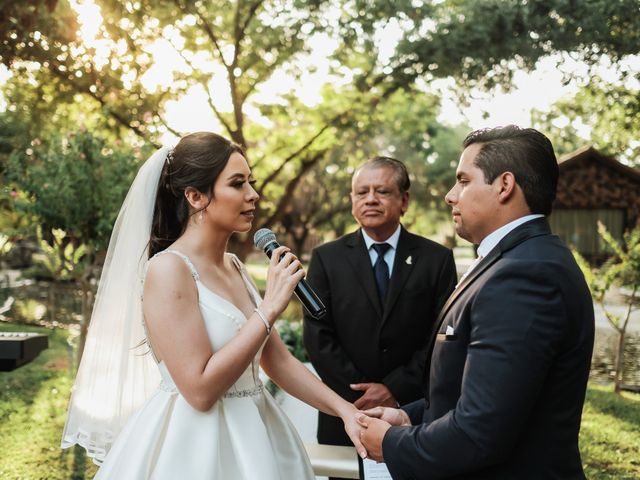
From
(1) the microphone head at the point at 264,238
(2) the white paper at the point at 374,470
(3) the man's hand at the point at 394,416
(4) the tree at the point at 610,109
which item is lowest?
(2) the white paper at the point at 374,470

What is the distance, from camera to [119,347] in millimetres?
3043

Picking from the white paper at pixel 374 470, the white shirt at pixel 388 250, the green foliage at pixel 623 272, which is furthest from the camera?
the green foliage at pixel 623 272

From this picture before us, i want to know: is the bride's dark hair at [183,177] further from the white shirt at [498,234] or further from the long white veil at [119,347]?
the white shirt at [498,234]

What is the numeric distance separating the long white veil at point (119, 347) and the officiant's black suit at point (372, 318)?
1.25m

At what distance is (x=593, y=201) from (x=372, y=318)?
25046 millimetres

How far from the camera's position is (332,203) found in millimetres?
36125

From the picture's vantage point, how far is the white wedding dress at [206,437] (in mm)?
2508

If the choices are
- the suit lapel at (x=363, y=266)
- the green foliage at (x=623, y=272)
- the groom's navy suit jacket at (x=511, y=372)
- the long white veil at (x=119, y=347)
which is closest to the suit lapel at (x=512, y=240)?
the groom's navy suit jacket at (x=511, y=372)

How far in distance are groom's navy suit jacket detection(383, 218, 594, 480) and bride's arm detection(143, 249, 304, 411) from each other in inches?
25.0

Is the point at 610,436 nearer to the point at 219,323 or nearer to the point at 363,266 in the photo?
the point at 363,266

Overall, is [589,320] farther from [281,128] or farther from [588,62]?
[281,128]

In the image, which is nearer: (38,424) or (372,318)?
(372,318)

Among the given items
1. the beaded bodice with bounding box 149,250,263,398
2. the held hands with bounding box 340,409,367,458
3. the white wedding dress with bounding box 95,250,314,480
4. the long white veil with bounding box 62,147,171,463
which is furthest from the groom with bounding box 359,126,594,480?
the long white veil with bounding box 62,147,171,463

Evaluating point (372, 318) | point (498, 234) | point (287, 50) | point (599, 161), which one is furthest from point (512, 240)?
point (599, 161)
